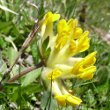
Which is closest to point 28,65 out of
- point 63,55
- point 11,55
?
point 11,55

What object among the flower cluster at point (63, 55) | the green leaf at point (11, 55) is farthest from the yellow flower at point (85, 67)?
the green leaf at point (11, 55)

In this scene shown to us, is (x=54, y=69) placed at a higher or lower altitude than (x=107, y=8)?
higher

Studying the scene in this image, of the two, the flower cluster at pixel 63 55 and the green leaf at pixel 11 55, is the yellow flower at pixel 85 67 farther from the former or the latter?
the green leaf at pixel 11 55

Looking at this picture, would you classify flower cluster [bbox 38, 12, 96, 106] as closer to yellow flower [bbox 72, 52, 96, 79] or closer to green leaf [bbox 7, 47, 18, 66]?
yellow flower [bbox 72, 52, 96, 79]

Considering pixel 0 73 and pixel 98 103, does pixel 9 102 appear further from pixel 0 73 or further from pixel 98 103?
pixel 98 103

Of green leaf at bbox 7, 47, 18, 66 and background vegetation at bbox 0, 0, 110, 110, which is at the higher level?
green leaf at bbox 7, 47, 18, 66

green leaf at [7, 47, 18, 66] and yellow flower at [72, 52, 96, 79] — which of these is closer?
yellow flower at [72, 52, 96, 79]

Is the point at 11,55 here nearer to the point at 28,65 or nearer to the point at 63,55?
the point at 63,55

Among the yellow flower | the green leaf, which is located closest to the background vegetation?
the green leaf

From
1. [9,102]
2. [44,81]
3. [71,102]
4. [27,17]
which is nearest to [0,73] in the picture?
[9,102]
